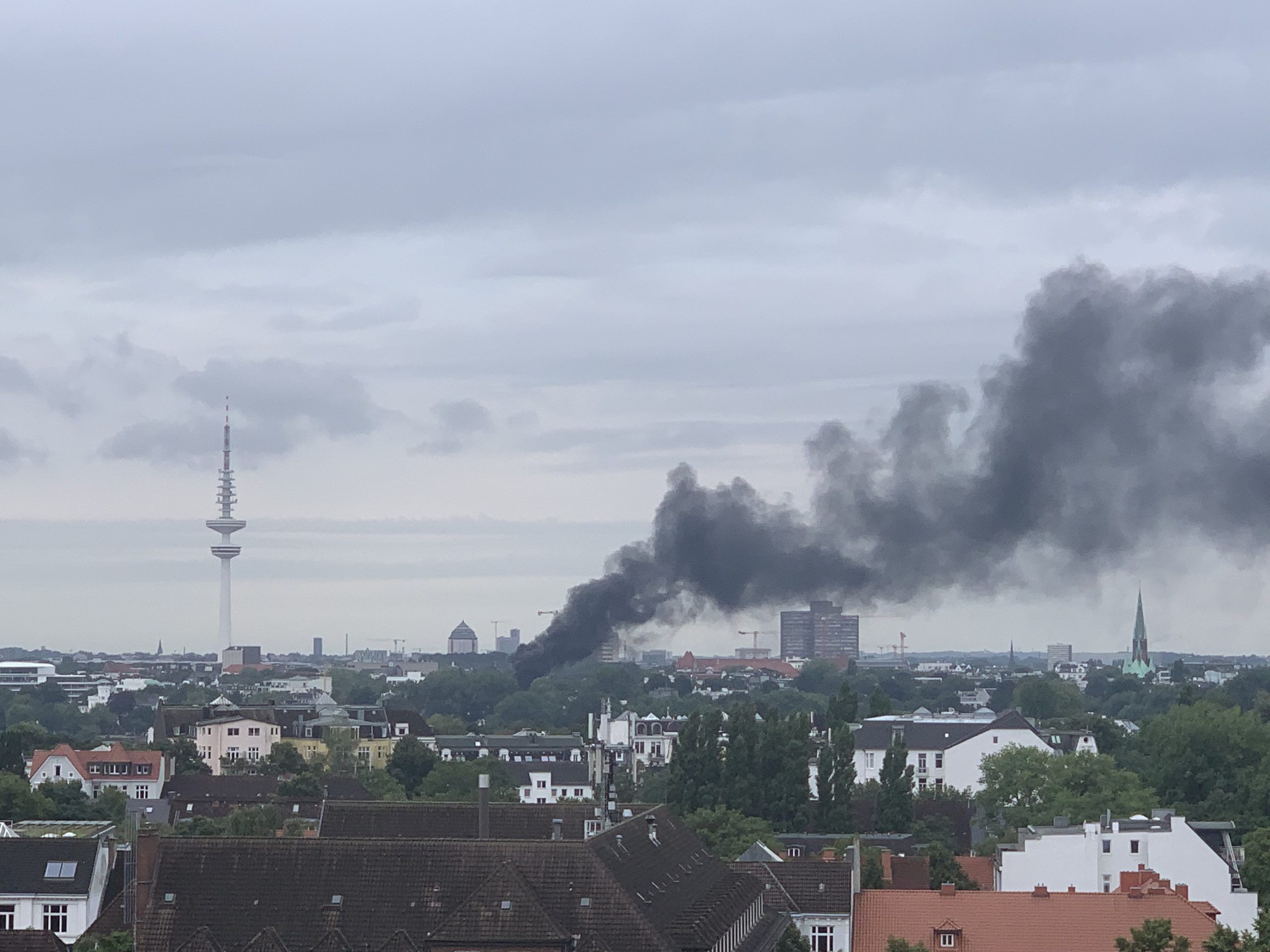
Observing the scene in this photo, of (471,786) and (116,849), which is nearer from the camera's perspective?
(116,849)

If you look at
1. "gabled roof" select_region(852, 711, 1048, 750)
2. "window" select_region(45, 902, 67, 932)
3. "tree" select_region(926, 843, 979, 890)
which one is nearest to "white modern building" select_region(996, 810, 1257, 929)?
"tree" select_region(926, 843, 979, 890)

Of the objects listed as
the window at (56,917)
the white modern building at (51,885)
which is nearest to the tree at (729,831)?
the white modern building at (51,885)

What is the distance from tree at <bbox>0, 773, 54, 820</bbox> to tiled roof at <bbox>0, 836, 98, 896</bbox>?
34.3 meters

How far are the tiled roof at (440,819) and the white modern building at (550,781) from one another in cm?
8095

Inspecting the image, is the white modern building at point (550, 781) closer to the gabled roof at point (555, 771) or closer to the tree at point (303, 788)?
the gabled roof at point (555, 771)

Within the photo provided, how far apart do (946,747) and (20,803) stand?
79.3m

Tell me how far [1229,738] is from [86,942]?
79399 millimetres

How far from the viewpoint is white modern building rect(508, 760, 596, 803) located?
15988cm

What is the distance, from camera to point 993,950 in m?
70.2

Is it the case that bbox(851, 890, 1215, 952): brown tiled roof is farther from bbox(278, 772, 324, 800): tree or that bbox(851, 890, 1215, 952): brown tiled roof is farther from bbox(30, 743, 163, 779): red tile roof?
bbox(30, 743, 163, 779): red tile roof

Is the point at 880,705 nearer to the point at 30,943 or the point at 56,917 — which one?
the point at 56,917

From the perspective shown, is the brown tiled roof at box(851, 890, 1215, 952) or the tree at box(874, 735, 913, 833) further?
the tree at box(874, 735, 913, 833)

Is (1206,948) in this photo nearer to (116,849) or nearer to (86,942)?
(86,942)

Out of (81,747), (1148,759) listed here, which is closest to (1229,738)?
(1148,759)
